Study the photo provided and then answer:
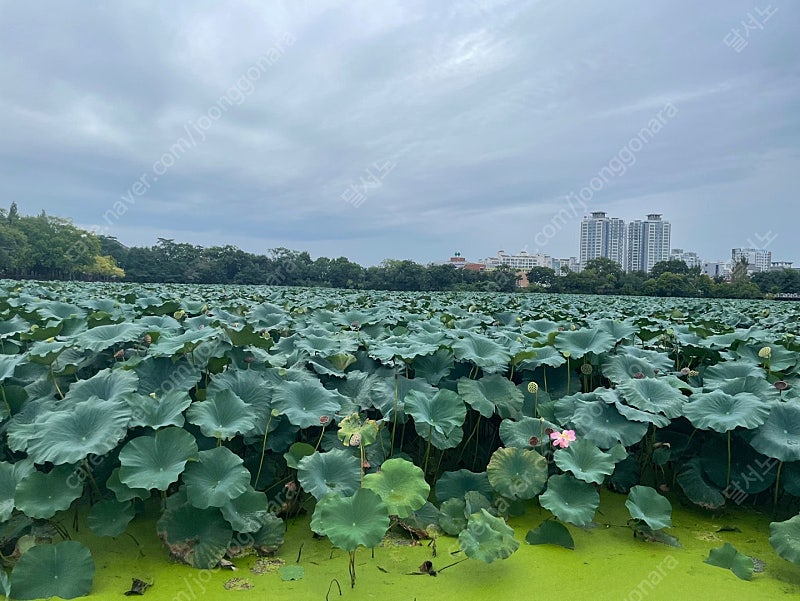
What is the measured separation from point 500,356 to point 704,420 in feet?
3.64

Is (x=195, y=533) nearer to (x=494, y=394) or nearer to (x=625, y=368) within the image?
(x=494, y=394)

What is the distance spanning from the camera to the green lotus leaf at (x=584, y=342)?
11.1 feet

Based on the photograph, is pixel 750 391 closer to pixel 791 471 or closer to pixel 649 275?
pixel 791 471

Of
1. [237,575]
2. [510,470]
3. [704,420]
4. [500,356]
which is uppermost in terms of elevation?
[500,356]

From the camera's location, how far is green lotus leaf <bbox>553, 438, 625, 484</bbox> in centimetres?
230

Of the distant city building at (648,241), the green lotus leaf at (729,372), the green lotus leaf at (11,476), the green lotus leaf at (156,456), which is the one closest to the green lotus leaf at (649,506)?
the green lotus leaf at (729,372)

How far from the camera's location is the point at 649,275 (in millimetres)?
56500

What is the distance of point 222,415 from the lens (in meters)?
2.40

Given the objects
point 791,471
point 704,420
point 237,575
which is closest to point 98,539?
point 237,575

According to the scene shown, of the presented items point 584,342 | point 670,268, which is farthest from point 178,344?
point 670,268

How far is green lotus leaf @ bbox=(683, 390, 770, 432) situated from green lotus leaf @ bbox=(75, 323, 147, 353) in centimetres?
319

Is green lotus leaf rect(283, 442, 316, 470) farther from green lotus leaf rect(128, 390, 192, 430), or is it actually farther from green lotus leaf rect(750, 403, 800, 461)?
green lotus leaf rect(750, 403, 800, 461)

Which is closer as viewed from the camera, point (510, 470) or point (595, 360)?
point (510, 470)

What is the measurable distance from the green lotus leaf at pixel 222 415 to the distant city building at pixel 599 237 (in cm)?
8256
